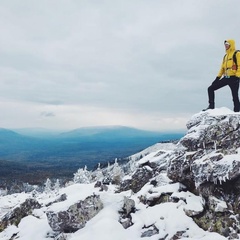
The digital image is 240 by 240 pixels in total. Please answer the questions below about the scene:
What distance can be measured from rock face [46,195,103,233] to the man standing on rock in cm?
1166

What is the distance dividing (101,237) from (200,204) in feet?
Answer: 18.9

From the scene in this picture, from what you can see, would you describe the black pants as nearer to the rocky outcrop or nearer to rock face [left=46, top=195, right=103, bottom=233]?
rock face [left=46, top=195, right=103, bottom=233]

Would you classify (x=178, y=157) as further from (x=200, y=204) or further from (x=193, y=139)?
(x=200, y=204)

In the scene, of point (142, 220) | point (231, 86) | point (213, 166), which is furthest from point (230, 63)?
point (142, 220)

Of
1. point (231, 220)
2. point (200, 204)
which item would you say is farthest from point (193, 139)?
point (231, 220)

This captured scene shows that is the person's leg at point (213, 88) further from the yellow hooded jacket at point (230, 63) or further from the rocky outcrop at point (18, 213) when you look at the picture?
the rocky outcrop at point (18, 213)

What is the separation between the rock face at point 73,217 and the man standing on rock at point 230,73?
11659mm

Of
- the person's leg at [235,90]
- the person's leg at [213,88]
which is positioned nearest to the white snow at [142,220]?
the person's leg at [235,90]

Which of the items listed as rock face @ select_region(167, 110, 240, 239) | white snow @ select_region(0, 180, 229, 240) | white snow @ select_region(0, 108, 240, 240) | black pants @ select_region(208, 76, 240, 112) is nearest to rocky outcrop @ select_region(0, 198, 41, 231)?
white snow @ select_region(0, 108, 240, 240)

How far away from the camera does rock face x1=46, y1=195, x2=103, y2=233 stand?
19.5m

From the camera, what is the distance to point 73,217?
64.4 feet

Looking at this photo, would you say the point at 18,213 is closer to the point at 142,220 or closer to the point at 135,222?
the point at 135,222

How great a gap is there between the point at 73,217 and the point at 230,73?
1362 cm

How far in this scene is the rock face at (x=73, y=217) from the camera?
64.1ft
